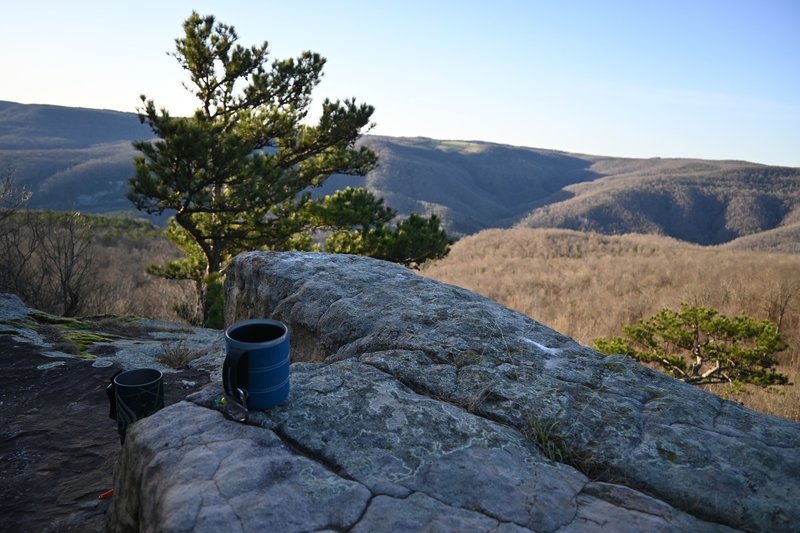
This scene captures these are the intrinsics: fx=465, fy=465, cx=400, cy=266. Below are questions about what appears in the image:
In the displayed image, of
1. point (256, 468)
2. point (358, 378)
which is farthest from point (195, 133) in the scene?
point (256, 468)

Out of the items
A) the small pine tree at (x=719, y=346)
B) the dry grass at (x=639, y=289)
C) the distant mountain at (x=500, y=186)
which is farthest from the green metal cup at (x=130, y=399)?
the distant mountain at (x=500, y=186)

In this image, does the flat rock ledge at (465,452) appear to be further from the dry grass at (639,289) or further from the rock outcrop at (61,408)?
the dry grass at (639,289)

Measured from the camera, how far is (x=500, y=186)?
12594 cm

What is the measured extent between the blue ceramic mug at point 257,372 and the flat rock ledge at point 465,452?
9 centimetres

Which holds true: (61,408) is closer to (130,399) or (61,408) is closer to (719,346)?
(130,399)

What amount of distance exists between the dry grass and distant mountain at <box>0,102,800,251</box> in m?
39.0

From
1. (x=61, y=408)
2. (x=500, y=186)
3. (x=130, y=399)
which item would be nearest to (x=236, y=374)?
(x=130, y=399)

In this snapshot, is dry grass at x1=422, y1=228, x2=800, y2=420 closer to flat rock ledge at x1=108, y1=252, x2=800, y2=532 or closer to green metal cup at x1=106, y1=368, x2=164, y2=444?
flat rock ledge at x1=108, y1=252, x2=800, y2=532

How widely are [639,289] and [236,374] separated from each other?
20.4m

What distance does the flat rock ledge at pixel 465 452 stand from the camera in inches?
69.0

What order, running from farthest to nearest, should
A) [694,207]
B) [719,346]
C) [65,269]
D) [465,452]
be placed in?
[694,207] < [65,269] < [719,346] < [465,452]

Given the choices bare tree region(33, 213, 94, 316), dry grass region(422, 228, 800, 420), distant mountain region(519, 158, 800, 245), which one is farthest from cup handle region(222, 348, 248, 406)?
distant mountain region(519, 158, 800, 245)

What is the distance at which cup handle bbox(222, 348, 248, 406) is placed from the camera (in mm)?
2164

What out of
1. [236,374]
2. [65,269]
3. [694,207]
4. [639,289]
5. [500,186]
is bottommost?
[639,289]
